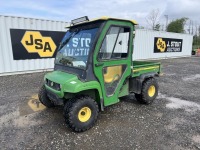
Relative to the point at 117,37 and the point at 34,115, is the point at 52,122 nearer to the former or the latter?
the point at 34,115

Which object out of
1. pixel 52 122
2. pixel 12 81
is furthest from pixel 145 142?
pixel 12 81

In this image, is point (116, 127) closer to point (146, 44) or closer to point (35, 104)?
point (35, 104)

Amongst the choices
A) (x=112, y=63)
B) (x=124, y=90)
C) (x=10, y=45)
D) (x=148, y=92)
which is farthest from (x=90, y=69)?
(x=10, y=45)

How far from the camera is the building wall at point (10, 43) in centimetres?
843

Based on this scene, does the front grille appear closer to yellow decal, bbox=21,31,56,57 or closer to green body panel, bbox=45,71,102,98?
green body panel, bbox=45,71,102,98

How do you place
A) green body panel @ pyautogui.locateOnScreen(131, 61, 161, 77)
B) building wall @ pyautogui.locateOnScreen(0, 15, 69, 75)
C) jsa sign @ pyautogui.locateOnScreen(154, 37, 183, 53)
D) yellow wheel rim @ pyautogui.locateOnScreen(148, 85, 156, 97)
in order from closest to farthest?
green body panel @ pyautogui.locateOnScreen(131, 61, 161, 77) → yellow wheel rim @ pyautogui.locateOnScreen(148, 85, 156, 97) → building wall @ pyautogui.locateOnScreen(0, 15, 69, 75) → jsa sign @ pyautogui.locateOnScreen(154, 37, 183, 53)

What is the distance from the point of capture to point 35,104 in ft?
16.2

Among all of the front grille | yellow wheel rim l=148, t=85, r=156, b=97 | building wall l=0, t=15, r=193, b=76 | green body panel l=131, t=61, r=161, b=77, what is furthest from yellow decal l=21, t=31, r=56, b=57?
yellow wheel rim l=148, t=85, r=156, b=97

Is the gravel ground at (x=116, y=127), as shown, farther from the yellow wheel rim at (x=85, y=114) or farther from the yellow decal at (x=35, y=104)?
the yellow wheel rim at (x=85, y=114)

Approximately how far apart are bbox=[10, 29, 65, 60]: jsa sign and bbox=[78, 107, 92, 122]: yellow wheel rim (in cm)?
703

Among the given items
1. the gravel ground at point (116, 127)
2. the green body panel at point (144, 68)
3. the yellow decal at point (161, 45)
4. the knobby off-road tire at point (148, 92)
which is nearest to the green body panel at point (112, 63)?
the green body panel at point (144, 68)

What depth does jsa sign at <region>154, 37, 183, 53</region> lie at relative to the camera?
52.8 feet

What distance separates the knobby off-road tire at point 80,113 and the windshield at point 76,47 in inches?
27.2

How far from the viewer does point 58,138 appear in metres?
3.27
